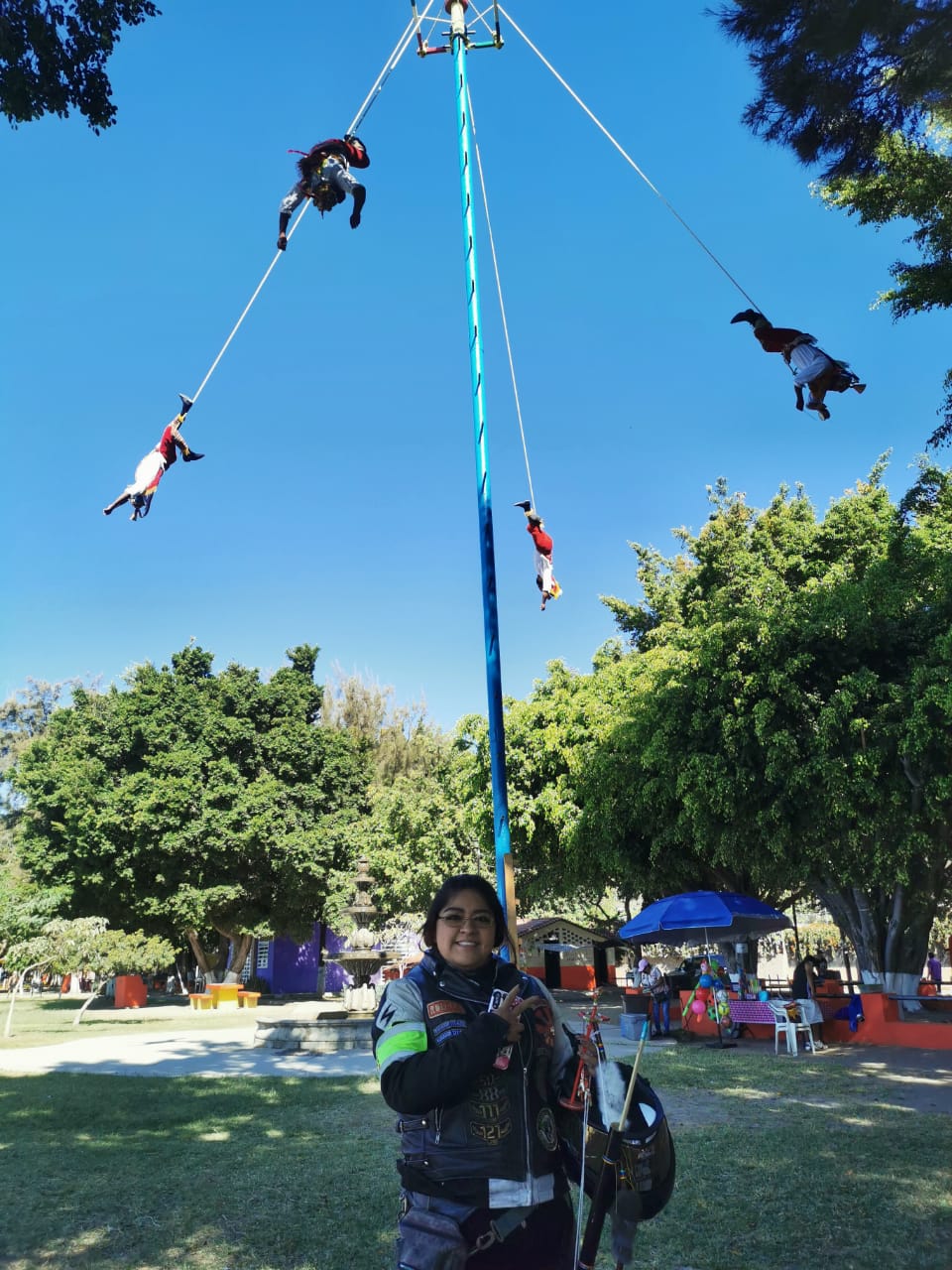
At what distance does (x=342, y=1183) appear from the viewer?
5.45m

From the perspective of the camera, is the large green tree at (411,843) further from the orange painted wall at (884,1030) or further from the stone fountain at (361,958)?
the orange painted wall at (884,1030)

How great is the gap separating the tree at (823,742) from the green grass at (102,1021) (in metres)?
9.46

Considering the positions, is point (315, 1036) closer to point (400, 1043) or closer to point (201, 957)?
point (400, 1043)

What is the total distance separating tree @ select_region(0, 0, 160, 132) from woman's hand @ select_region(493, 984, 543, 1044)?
231 inches

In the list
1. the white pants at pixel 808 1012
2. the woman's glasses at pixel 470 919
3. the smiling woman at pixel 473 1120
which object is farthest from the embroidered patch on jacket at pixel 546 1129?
the white pants at pixel 808 1012

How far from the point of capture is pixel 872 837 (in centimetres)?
1337

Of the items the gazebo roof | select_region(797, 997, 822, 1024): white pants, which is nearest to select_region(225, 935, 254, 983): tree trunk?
the gazebo roof

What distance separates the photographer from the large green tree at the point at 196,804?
978 inches

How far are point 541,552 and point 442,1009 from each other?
15.9ft

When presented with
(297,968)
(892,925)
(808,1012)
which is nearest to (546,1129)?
(808,1012)

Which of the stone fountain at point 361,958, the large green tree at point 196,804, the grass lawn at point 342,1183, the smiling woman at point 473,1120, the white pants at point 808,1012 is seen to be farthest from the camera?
Result: the large green tree at point 196,804

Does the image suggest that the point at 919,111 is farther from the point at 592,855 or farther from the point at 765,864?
the point at 592,855

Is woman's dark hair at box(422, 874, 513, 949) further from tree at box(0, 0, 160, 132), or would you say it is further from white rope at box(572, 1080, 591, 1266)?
tree at box(0, 0, 160, 132)

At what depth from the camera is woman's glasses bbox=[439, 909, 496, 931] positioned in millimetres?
2281
